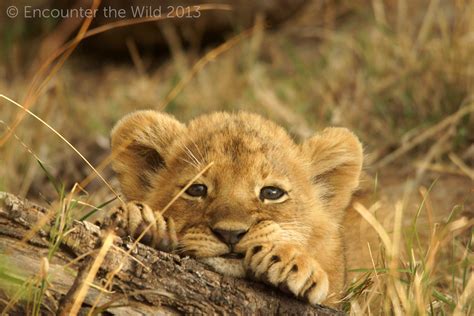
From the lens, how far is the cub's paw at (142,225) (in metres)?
3.54

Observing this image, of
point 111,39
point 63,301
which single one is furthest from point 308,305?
point 111,39

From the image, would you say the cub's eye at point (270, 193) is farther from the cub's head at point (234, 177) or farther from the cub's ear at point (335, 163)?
the cub's ear at point (335, 163)

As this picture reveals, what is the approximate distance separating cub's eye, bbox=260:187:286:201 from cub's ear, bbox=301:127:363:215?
0.62 m

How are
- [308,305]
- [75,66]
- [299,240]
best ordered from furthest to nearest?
1. [75,66]
2. [299,240]
3. [308,305]

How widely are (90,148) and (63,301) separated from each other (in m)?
4.65

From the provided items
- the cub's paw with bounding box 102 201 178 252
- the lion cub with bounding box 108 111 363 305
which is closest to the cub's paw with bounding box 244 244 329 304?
the lion cub with bounding box 108 111 363 305

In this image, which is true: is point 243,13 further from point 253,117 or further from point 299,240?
point 299,240

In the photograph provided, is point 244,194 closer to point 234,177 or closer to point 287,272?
point 234,177

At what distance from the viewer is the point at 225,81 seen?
8.64 metres

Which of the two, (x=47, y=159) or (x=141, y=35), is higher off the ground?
(x=141, y=35)

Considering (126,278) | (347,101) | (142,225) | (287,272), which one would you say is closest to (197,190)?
(142,225)

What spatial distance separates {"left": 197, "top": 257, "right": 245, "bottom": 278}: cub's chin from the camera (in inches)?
140

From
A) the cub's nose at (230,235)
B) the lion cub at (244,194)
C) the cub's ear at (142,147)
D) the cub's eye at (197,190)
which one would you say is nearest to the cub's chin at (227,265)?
the lion cub at (244,194)

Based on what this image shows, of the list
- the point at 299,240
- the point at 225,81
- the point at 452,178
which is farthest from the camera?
the point at 225,81
